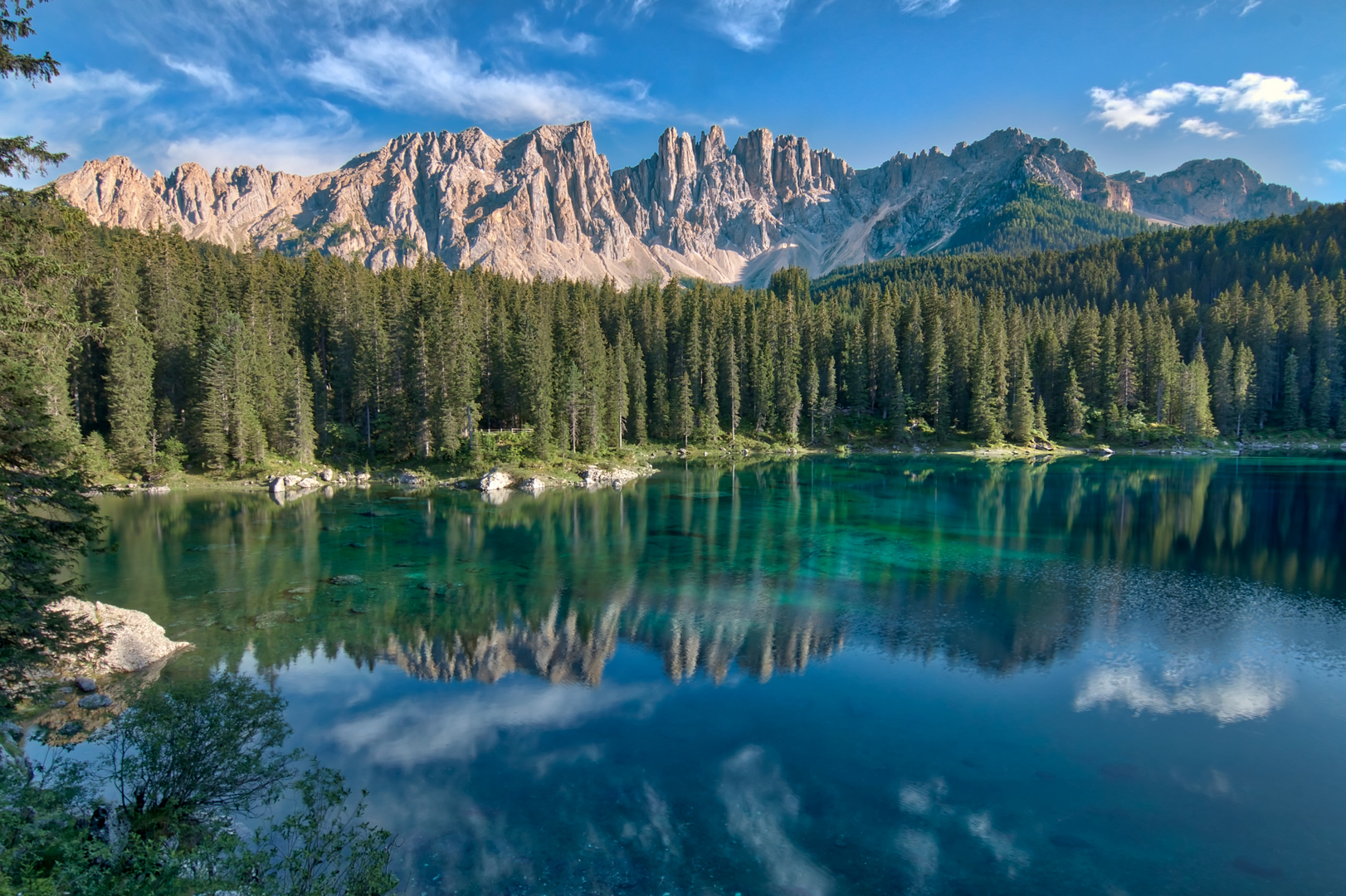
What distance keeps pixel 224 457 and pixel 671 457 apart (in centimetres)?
4864

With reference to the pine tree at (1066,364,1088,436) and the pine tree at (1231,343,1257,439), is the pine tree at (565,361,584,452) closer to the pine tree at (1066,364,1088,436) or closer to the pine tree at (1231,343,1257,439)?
the pine tree at (1066,364,1088,436)

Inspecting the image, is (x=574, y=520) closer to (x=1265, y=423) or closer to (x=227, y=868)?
(x=227, y=868)

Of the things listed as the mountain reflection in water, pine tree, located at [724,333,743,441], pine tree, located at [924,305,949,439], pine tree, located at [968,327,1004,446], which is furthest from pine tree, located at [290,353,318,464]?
pine tree, located at [968,327,1004,446]

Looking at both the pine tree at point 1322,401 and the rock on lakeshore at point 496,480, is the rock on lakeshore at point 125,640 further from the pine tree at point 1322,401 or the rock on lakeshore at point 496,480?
the pine tree at point 1322,401

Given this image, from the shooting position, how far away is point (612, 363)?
277ft

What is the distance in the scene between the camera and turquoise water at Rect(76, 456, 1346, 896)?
514 inches

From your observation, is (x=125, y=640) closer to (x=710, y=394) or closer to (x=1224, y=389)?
(x=710, y=394)

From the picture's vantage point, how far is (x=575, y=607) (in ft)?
92.8

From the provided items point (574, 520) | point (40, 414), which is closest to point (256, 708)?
point (40, 414)

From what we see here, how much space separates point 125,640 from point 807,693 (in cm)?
2122

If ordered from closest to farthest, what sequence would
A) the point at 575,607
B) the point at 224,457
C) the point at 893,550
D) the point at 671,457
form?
the point at 575,607 < the point at 893,550 < the point at 224,457 < the point at 671,457

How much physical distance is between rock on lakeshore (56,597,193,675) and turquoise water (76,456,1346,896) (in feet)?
3.93

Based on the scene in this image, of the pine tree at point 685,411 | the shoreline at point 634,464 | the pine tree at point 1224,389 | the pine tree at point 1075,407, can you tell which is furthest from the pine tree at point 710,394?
the pine tree at point 1224,389

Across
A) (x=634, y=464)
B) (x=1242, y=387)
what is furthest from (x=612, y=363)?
(x=1242, y=387)
